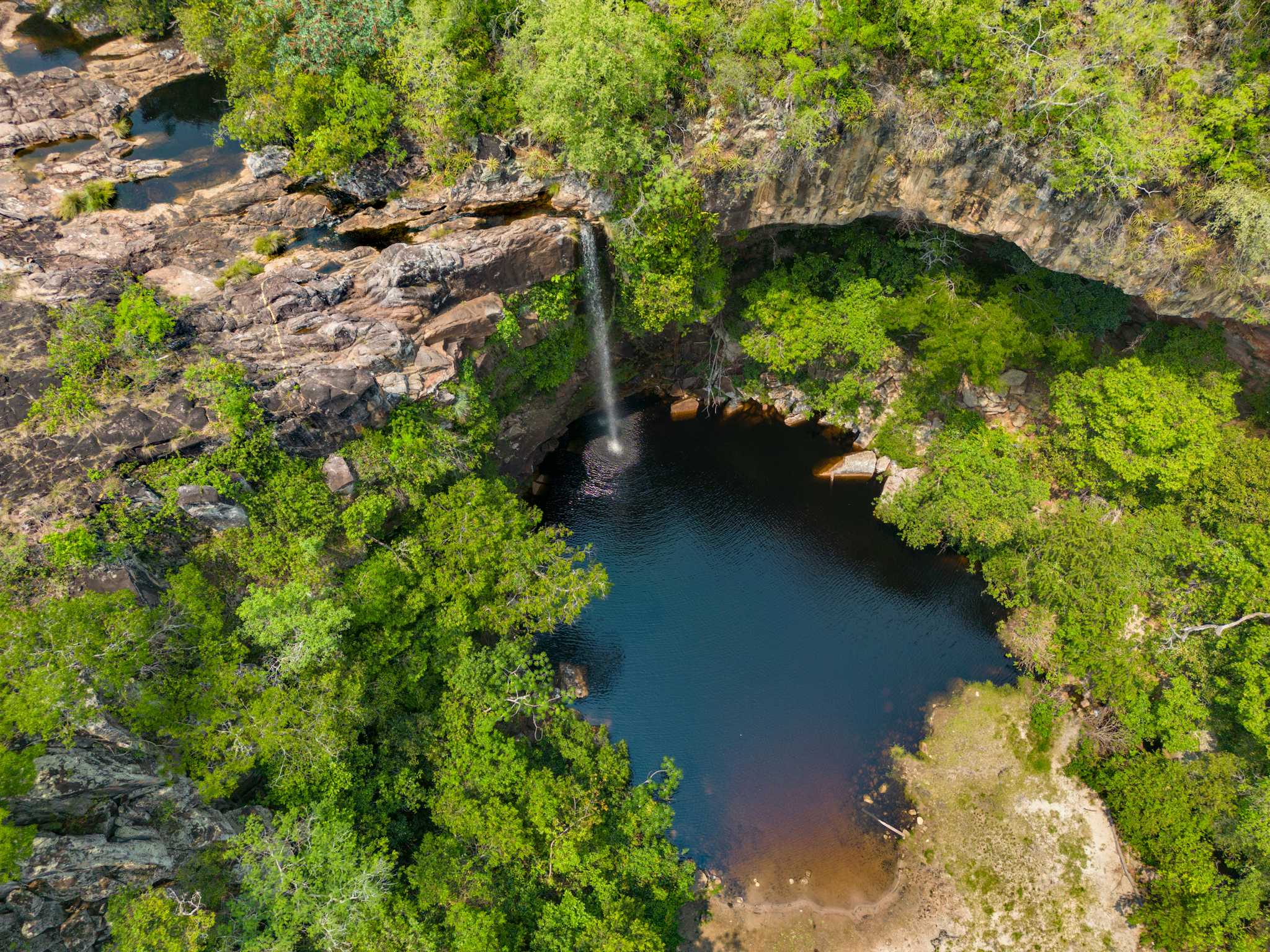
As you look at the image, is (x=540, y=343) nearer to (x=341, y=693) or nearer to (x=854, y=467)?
(x=341, y=693)

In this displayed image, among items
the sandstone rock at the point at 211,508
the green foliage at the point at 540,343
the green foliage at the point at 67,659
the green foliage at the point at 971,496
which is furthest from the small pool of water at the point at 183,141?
the green foliage at the point at 971,496

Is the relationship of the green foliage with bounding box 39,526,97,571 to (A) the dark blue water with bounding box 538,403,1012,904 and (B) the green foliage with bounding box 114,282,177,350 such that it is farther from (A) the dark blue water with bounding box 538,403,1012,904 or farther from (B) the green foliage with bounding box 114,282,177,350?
(A) the dark blue water with bounding box 538,403,1012,904

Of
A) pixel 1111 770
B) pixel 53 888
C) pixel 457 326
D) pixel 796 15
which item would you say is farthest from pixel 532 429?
pixel 1111 770

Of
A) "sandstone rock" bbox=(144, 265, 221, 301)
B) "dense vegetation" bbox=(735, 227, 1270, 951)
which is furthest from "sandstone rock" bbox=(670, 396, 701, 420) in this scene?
"sandstone rock" bbox=(144, 265, 221, 301)

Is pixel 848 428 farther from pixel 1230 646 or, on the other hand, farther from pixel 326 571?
pixel 326 571

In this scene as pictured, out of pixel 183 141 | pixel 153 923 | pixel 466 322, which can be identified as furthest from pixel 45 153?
pixel 153 923

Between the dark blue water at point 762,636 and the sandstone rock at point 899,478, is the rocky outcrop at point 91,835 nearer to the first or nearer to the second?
the dark blue water at point 762,636
